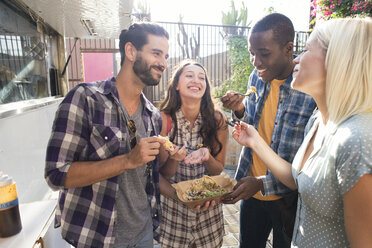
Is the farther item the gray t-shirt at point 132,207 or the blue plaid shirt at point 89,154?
the gray t-shirt at point 132,207

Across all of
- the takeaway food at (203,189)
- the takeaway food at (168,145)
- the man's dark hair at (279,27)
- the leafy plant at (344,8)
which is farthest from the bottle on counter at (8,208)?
the leafy plant at (344,8)

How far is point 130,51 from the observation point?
2.04 metres

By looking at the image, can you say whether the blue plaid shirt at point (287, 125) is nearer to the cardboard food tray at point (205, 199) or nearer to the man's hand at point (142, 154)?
the cardboard food tray at point (205, 199)

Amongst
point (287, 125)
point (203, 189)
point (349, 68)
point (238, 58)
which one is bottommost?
point (203, 189)

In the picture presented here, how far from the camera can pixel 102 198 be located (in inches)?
65.9

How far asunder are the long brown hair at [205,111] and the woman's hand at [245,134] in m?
0.46

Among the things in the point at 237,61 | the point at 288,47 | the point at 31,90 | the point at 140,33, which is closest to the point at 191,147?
the point at 140,33

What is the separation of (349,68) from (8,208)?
1.98 metres

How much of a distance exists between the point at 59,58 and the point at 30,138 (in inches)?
118

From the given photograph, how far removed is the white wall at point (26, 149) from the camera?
2.19 meters

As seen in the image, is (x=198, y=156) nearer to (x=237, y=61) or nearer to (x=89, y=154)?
(x=89, y=154)

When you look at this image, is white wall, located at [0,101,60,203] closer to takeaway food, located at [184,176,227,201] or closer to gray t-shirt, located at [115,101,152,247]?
gray t-shirt, located at [115,101,152,247]

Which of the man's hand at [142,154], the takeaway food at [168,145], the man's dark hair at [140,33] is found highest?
the man's dark hair at [140,33]

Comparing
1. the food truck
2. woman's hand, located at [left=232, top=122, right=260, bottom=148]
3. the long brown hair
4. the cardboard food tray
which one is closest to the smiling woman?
the long brown hair
